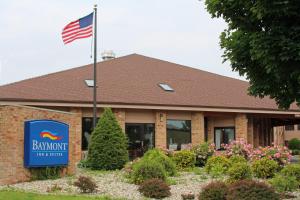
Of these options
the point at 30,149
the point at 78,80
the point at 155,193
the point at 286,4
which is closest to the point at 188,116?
the point at 78,80

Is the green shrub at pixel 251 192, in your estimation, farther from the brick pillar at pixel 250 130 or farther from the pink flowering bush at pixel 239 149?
the brick pillar at pixel 250 130

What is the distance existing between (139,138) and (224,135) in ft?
19.5

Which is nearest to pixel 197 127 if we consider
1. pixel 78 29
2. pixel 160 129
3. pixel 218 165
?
pixel 160 129

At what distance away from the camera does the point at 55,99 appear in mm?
23469

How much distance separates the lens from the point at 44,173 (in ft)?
53.7

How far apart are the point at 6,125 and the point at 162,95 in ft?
40.9

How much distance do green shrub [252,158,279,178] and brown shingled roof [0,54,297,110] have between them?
1007cm

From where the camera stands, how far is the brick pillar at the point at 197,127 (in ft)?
89.1

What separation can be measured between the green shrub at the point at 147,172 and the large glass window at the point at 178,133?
38.7 feet

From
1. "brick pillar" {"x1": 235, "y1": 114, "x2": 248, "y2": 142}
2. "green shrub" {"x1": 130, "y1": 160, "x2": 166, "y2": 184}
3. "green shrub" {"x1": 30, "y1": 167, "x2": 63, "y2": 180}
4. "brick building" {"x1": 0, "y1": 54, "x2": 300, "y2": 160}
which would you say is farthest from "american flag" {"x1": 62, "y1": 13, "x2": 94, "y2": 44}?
"brick pillar" {"x1": 235, "y1": 114, "x2": 248, "y2": 142}

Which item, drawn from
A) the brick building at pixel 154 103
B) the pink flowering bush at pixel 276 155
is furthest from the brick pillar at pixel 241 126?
the pink flowering bush at pixel 276 155

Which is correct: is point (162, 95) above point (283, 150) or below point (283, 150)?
above

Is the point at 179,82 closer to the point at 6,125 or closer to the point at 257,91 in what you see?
the point at 6,125

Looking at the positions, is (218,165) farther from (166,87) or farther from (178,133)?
(166,87)
